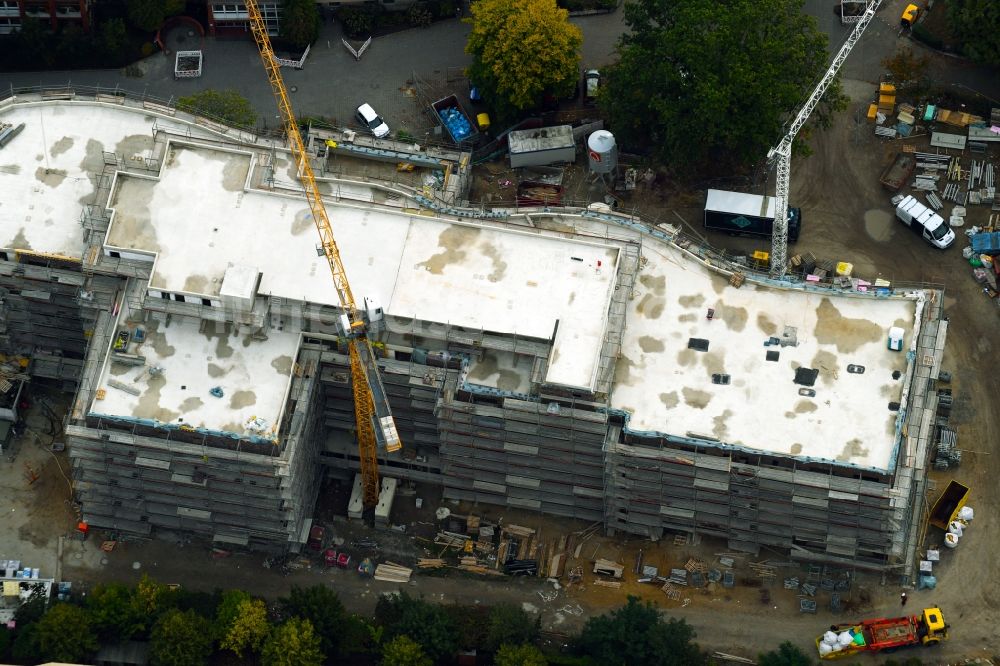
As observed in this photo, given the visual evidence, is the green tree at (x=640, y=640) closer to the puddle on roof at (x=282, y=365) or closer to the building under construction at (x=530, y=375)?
the building under construction at (x=530, y=375)

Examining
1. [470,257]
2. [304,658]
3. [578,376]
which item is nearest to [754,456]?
[578,376]

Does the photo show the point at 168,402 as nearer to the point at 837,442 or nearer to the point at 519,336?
the point at 519,336

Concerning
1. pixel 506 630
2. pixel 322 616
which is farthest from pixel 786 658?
pixel 322 616

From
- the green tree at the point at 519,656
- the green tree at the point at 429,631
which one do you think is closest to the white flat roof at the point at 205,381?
the green tree at the point at 429,631

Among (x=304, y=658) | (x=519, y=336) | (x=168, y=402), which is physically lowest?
(x=304, y=658)

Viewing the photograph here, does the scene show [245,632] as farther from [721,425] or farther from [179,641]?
[721,425]

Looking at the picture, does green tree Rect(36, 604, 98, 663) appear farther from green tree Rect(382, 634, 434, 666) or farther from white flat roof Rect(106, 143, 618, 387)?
white flat roof Rect(106, 143, 618, 387)
